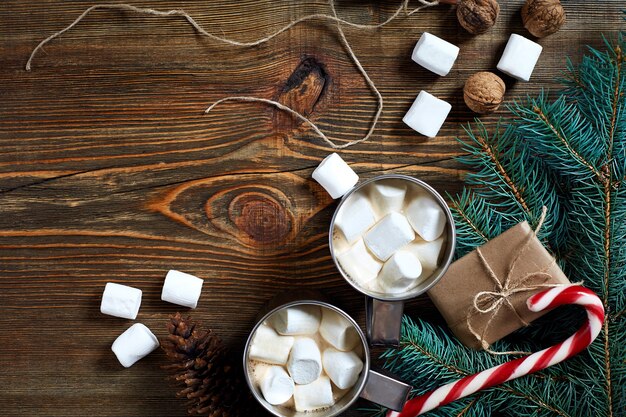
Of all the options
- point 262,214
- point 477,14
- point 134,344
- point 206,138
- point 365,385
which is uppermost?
point 477,14

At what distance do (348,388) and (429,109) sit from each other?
1.74 feet

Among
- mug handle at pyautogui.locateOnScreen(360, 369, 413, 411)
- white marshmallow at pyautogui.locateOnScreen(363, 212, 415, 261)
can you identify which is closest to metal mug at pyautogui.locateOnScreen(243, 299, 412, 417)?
mug handle at pyautogui.locateOnScreen(360, 369, 413, 411)

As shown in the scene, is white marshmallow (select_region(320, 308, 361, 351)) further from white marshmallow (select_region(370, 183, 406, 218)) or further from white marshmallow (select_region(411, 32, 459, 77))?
white marshmallow (select_region(411, 32, 459, 77))

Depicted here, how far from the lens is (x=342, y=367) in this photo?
1022mm

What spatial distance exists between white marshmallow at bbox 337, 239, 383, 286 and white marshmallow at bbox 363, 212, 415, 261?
16 millimetres

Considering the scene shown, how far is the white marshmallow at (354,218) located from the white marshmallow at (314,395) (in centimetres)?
25

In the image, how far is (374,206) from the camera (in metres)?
1.06

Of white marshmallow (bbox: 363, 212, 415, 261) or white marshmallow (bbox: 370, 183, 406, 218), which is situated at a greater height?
white marshmallow (bbox: 370, 183, 406, 218)

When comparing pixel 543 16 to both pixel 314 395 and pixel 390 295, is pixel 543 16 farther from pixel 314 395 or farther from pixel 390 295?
pixel 314 395

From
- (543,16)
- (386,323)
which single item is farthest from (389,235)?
(543,16)

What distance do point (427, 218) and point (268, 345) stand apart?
344 millimetres

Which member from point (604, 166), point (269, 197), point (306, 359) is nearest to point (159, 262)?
point (269, 197)

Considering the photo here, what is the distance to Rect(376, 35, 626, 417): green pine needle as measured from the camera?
3.31 ft

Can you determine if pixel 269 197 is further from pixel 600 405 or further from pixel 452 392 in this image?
pixel 600 405
